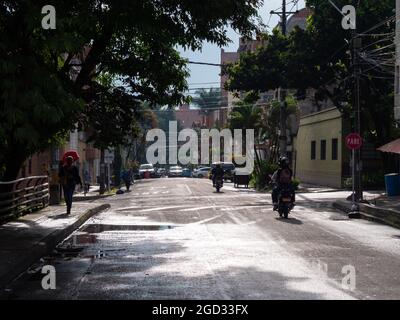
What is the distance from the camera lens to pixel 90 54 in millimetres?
16562

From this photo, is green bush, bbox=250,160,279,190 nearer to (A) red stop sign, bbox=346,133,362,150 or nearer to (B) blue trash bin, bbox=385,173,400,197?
(B) blue trash bin, bbox=385,173,400,197

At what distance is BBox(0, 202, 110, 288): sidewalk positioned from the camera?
33.7 ft

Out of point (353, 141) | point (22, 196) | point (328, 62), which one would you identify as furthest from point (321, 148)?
point (22, 196)

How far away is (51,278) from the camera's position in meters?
9.57

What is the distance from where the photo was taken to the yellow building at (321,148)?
41719 mm

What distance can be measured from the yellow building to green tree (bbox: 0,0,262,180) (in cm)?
2379

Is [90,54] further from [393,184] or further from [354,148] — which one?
[393,184]

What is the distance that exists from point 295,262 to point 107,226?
7969 millimetres

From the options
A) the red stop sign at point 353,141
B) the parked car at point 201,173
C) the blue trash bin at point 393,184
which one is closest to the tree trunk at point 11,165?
the red stop sign at point 353,141

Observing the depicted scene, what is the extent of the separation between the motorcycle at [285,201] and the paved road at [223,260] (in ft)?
1.50

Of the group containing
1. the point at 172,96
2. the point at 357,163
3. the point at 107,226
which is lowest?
the point at 107,226

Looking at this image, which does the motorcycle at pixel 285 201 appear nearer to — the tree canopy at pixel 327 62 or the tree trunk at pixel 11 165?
the tree trunk at pixel 11 165

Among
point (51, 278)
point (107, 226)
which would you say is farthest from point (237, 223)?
point (51, 278)
